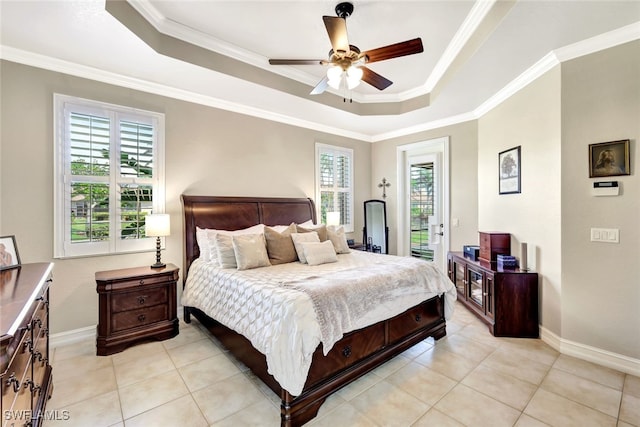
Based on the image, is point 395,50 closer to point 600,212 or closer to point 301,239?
point 301,239

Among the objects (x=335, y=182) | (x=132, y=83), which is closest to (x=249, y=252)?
(x=132, y=83)

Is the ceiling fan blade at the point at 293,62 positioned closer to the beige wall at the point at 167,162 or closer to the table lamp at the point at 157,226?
the beige wall at the point at 167,162

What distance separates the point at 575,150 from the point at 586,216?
617 mm

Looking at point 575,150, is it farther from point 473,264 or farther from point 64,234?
point 64,234

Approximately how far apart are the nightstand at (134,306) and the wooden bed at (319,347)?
0.37 meters

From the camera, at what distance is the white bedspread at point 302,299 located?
5.70ft

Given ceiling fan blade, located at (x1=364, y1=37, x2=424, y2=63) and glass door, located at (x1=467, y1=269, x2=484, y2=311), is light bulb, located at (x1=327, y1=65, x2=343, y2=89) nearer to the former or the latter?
ceiling fan blade, located at (x1=364, y1=37, x2=424, y2=63)

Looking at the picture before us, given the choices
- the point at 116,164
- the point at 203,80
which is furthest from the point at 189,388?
the point at 203,80

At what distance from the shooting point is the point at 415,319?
267cm

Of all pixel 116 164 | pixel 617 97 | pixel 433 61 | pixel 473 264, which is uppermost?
pixel 433 61

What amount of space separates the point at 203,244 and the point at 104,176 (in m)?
1.25

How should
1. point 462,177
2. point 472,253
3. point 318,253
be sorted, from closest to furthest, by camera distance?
point 318,253, point 472,253, point 462,177

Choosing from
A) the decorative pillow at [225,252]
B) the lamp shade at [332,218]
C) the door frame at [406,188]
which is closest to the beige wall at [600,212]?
the door frame at [406,188]

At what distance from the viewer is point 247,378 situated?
229 cm
